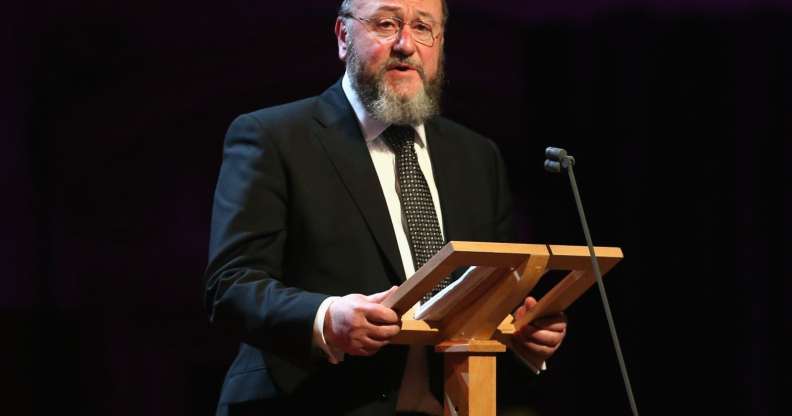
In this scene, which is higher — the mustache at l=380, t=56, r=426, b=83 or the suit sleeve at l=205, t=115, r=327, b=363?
the mustache at l=380, t=56, r=426, b=83

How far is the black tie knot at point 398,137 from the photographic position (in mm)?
2803

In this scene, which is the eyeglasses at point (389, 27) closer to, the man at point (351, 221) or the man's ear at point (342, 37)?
the man at point (351, 221)

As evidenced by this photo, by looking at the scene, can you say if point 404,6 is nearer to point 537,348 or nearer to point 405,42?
point 405,42

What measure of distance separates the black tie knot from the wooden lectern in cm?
60

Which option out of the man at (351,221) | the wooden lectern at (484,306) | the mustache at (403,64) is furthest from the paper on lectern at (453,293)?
the mustache at (403,64)

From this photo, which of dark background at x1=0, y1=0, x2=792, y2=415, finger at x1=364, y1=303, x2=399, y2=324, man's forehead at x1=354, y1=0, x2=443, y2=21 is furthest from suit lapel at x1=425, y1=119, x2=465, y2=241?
dark background at x1=0, y1=0, x2=792, y2=415

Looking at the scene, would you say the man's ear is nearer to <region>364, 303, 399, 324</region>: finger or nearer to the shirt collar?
the shirt collar

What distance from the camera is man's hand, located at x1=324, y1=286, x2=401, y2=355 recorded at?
2.09 metres

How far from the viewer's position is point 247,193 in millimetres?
2568

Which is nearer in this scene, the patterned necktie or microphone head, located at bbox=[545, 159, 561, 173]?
microphone head, located at bbox=[545, 159, 561, 173]

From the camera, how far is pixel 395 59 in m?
2.82

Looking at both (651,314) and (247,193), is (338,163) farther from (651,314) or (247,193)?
(651,314)

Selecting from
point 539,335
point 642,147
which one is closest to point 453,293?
point 539,335

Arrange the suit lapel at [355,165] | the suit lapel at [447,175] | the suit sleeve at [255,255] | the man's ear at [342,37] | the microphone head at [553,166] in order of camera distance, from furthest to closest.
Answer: the man's ear at [342,37]
the suit lapel at [447,175]
the suit lapel at [355,165]
the suit sleeve at [255,255]
the microphone head at [553,166]
